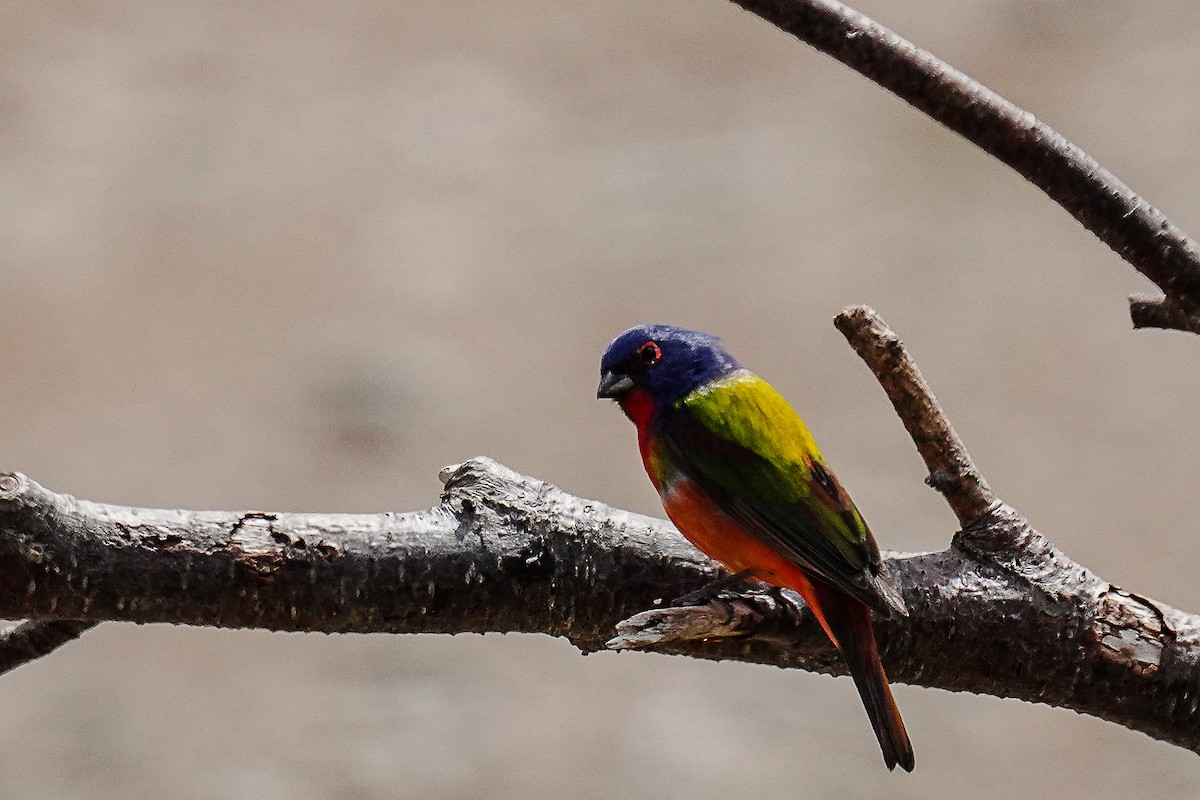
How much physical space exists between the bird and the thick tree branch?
48cm

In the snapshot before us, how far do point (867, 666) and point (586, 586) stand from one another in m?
0.35

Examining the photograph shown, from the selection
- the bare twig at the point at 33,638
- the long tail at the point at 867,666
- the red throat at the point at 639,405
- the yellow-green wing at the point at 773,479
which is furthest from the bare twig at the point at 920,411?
the bare twig at the point at 33,638

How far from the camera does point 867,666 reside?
5.41 ft

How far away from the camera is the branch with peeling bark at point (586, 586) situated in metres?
1.48

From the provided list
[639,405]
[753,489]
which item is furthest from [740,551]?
[639,405]

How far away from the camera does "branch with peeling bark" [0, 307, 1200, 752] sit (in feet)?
4.84

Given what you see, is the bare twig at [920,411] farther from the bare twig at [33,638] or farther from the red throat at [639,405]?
the bare twig at [33,638]

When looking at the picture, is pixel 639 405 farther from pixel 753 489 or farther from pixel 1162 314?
pixel 1162 314

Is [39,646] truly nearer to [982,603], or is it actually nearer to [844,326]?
[844,326]

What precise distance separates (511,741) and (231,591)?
389 cm

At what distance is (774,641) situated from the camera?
70.7 inches

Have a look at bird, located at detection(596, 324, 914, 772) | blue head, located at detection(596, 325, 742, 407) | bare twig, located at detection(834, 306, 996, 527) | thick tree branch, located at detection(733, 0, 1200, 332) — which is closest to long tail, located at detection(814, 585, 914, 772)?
bird, located at detection(596, 324, 914, 772)

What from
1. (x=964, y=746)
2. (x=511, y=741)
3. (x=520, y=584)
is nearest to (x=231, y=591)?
(x=520, y=584)

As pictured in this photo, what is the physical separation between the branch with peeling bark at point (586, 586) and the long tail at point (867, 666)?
0.09 meters
